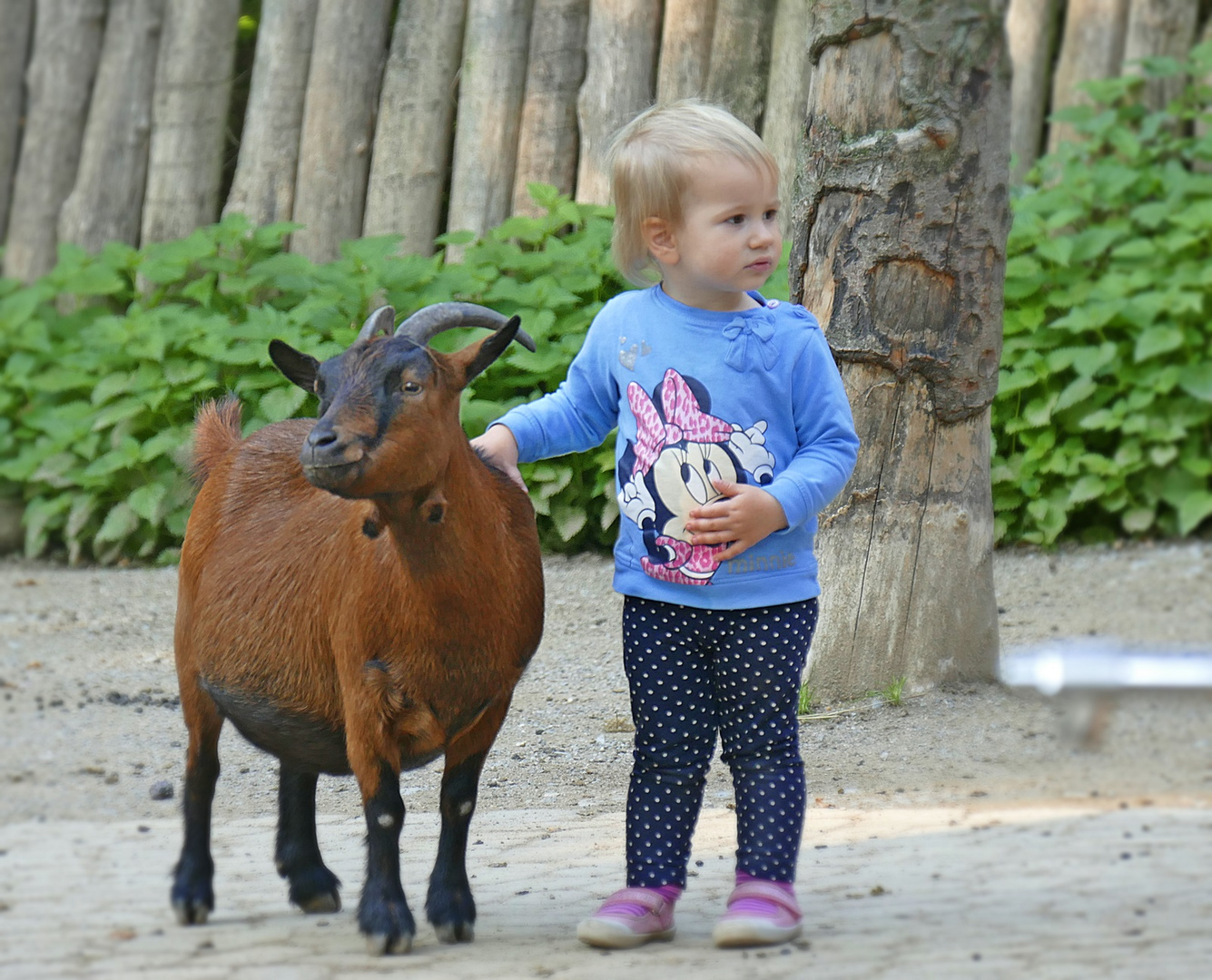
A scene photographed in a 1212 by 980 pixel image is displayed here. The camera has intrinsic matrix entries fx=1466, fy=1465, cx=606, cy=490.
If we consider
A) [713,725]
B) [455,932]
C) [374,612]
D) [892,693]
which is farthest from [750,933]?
[892,693]

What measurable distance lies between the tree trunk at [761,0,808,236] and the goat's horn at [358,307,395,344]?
436 cm

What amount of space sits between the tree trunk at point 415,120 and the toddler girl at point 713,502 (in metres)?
4.78

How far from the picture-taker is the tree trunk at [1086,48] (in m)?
7.72

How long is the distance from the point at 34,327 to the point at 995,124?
520 cm

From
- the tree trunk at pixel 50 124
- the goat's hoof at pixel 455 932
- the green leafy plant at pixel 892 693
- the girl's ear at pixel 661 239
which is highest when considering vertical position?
the tree trunk at pixel 50 124

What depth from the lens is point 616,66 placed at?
7.28 m

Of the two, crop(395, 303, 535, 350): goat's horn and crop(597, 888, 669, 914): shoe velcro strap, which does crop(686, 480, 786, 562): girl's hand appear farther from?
crop(597, 888, 669, 914): shoe velcro strap

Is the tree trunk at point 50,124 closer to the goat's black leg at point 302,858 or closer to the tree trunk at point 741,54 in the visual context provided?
the tree trunk at point 741,54

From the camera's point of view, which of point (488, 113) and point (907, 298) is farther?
point (488, 113)

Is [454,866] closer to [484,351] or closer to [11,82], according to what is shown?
[484,351]

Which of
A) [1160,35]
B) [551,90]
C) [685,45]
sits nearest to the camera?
[685,45]

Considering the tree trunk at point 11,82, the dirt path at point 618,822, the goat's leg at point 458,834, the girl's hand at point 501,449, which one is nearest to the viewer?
the dirt path at point 618,822

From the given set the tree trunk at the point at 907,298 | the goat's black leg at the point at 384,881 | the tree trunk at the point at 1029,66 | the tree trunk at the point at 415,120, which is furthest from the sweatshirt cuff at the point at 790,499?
the tree trunk at the point at 1029,66

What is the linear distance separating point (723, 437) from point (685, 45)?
483cm
